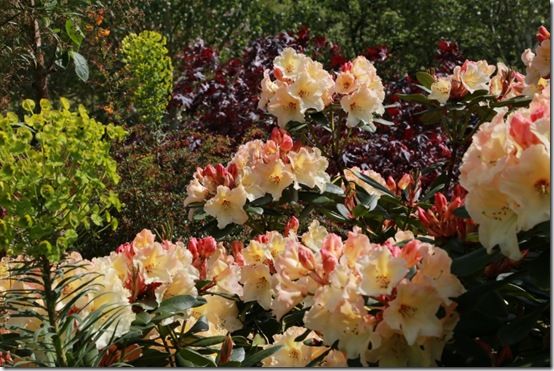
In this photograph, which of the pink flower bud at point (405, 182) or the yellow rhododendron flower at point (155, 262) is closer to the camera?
the yellow rhododendron flower at point (155, 262)

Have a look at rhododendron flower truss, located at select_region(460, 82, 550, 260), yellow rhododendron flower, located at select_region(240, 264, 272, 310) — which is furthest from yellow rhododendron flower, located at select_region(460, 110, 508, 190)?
yellow rhododendron flower, located at select_region(240, 264, 272, 310)

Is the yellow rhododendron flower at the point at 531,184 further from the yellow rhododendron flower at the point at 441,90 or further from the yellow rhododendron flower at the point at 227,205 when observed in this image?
the yellow rhododendron flower at the point at 441,90

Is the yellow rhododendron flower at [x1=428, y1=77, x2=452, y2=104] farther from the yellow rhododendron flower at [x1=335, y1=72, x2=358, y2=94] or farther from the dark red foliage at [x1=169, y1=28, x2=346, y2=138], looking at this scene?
the dark red foliage at [x1=169, y1=28, x2=346, y2=138]

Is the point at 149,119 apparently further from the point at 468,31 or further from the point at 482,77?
the point at 468,31

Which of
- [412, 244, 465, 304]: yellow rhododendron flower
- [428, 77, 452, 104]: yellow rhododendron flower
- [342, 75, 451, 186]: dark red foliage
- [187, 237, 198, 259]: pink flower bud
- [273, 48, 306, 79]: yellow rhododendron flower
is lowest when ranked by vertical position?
[342, 75, 451, 186]: dark red foliage

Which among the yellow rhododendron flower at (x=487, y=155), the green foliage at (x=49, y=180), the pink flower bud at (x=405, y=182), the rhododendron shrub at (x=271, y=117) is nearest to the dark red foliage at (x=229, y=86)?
the rhododendron shrub at (x=271, y=117)

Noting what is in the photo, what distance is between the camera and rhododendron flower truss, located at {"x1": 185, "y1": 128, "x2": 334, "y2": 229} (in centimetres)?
209

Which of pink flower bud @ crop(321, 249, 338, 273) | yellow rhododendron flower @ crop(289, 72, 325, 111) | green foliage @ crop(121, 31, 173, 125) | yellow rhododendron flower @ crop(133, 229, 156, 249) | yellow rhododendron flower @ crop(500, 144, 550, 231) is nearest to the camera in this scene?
yellow rhododendron flower @ crop(500, 144, 550, 231)

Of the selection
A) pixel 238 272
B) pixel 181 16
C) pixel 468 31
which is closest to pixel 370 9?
pixel 468 31

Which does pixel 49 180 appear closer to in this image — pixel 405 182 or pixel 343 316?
pixel 343 316

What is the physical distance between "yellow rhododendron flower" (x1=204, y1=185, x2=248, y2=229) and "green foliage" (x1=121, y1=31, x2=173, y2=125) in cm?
345

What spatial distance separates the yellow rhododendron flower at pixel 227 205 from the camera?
81.7 inches

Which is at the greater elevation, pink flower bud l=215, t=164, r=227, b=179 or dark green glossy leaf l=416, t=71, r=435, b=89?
dark green glossy leaf l=416, t=71, r=435, b=89

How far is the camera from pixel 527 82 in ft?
7.08
